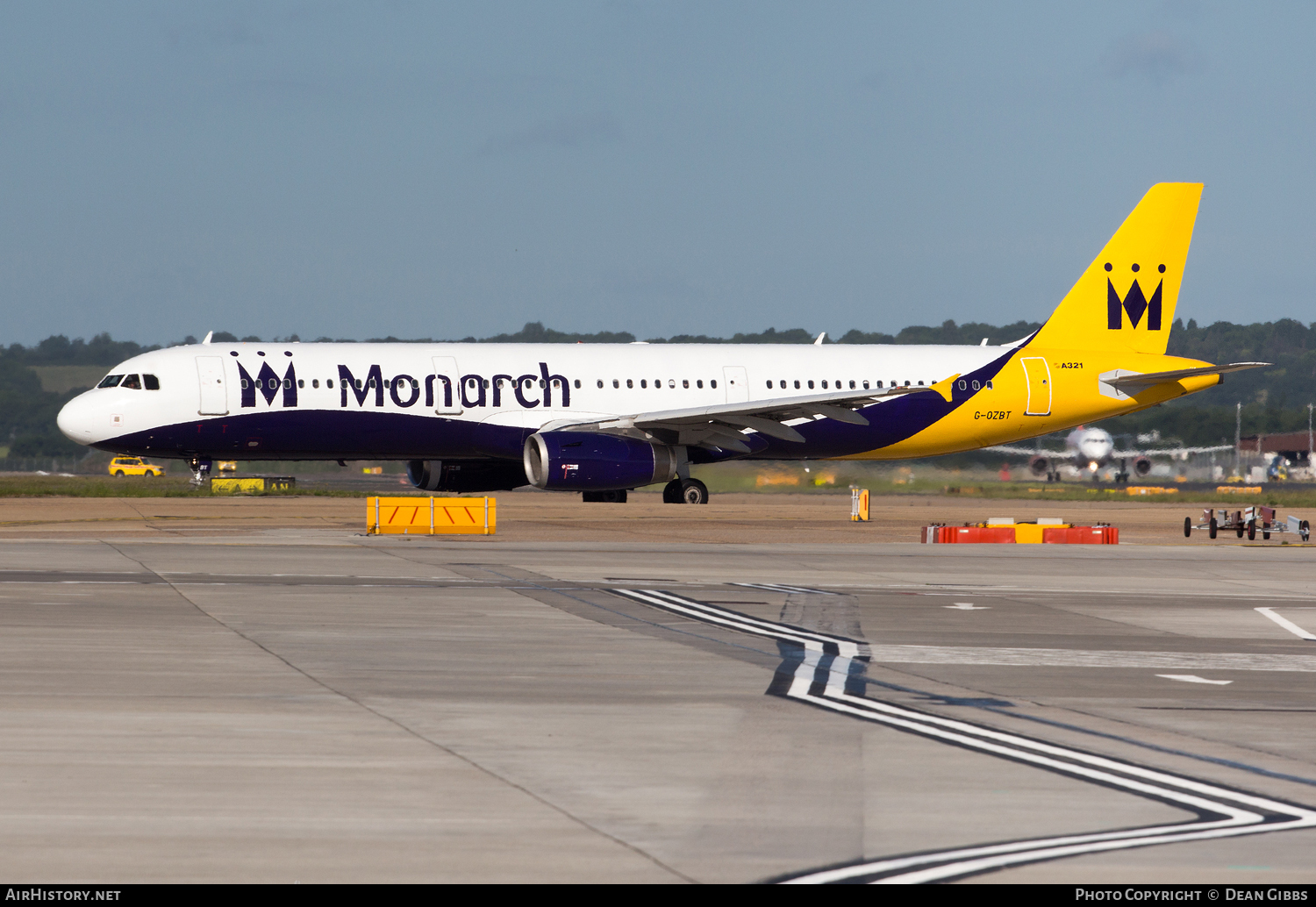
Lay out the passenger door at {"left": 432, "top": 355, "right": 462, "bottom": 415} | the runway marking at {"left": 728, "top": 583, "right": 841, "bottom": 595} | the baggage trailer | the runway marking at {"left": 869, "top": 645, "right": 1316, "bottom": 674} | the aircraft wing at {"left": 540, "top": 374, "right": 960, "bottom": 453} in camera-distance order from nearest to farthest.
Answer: the runway marking at {"left": 869, "top": 645, "right": 1316, "bottom": 674}, the runway marking at {"left": 728, "top": 583, "right": 841, "bottom": 595}, the baggage trailer, the aircraft wing at {"left": 540, "top": 374, "right": 960, "bottom": 453}, the passenger door at {"left": 432, "top": 355, "right": 462, "bottom": 415}

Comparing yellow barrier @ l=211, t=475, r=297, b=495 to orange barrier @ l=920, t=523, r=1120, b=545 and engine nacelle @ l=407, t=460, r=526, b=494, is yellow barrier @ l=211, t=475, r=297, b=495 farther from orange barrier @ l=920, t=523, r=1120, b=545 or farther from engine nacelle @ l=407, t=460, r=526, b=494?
orange barrier @ l=920, t=523, r=1120, b=545

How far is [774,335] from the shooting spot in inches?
3334

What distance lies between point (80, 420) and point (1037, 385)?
2614 cm

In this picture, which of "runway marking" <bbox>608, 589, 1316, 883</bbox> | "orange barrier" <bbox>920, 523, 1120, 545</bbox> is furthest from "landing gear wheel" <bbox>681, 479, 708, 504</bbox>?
"runway marking" <bbox>608, 589, 1316, 883</bbox>

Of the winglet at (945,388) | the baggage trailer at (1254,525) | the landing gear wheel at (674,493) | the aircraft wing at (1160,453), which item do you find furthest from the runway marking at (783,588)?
the aircraft wing at (1160,453)

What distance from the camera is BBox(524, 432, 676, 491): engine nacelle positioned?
121ft

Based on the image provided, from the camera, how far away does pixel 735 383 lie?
139ft

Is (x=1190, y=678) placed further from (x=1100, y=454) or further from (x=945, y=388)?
(x=1100, y=454)

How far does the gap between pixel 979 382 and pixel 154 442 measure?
74.2ft

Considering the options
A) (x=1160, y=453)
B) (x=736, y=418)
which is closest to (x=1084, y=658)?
(x=736, y=418)

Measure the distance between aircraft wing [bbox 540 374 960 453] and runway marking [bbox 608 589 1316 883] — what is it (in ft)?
78.1

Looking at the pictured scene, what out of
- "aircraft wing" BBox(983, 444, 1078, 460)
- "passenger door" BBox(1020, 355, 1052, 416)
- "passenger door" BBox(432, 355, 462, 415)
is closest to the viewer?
"passenger door" BBox(432, 355, 462, 415)
